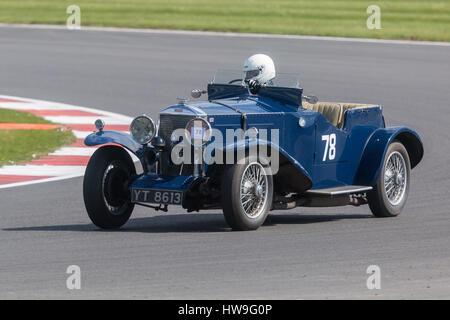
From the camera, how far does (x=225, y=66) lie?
73.8 ft

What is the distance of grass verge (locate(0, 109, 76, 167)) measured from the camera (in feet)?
46.2

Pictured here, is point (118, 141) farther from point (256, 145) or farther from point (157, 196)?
point (256, 145)

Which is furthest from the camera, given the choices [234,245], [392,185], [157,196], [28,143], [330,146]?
[28,143]

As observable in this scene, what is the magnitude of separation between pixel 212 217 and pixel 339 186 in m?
1.30

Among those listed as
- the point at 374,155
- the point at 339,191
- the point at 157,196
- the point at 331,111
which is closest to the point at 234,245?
the point at 157,196

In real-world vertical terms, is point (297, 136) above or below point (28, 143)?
below

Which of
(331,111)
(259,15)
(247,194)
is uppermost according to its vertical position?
(259,15)

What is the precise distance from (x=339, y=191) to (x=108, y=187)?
2.18m

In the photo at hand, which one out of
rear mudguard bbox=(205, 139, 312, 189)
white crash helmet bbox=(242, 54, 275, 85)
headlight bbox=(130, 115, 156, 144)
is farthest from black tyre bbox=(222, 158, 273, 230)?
white crash helmet bbox=(242, 54, 275, 85)

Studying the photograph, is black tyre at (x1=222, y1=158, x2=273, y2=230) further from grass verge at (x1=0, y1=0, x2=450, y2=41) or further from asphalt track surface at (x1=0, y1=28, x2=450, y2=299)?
grass verge at (x1=0, y1=0, x2=450, y2=41)

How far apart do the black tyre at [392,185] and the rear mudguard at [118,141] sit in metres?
2.39

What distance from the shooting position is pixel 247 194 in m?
9.16

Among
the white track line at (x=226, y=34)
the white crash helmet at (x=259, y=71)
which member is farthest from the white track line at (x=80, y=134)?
the white track line at (x=226, y=34)

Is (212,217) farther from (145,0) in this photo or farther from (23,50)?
(145,0)
